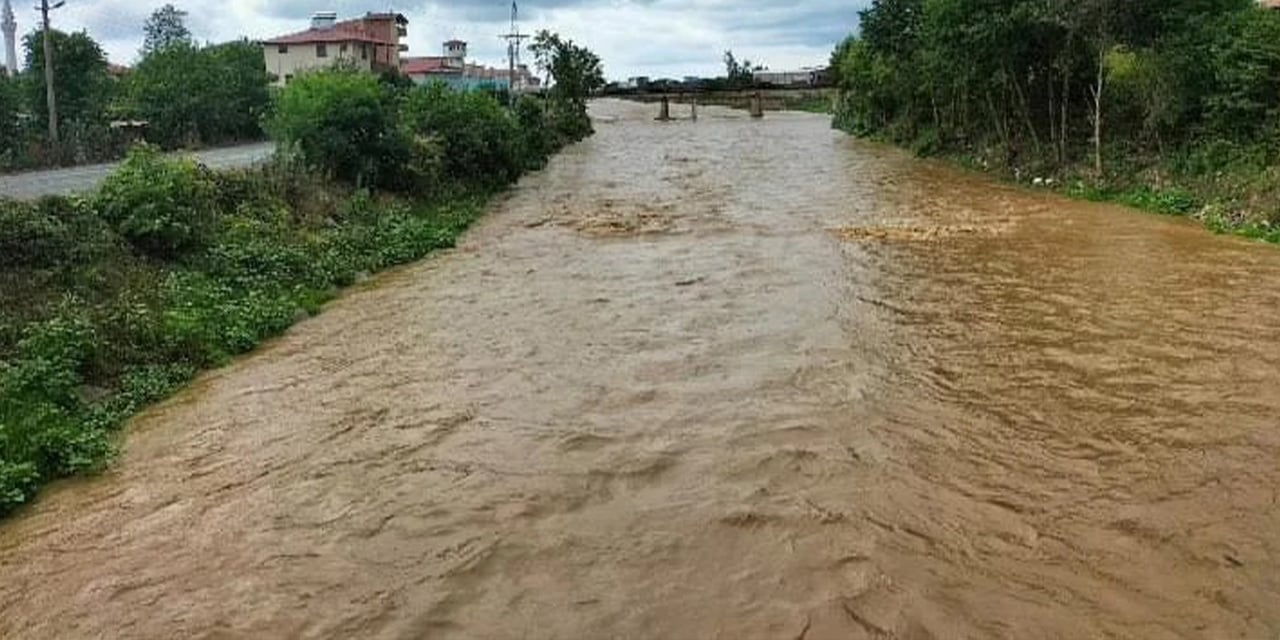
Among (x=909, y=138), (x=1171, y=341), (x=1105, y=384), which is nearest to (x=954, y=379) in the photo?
(x=1105, y=384)

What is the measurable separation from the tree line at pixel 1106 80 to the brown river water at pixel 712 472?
7.12 meters

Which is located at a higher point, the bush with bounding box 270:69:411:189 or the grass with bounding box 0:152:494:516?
the bush with bounding box 270:69:411:189

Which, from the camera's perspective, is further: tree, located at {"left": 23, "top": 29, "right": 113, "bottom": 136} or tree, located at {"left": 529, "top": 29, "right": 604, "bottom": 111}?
tree, located at {"left": 529, "top": 29, "right": 604, "bottom": 111}

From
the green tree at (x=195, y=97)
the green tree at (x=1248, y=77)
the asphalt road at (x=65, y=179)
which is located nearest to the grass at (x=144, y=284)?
the asphalt road at (x=65, y=179)

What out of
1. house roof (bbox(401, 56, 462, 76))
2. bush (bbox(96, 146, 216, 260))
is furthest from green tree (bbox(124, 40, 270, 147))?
house roof (bbox(401, 56, 462, 76))

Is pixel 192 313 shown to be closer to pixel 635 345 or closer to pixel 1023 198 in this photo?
pixel 635 345

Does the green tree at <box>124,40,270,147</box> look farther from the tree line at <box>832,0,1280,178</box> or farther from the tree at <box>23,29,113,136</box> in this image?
the tree line at <box>832,0,1280,178</box>

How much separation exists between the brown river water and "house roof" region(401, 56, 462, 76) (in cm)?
7441

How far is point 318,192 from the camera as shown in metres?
20.2

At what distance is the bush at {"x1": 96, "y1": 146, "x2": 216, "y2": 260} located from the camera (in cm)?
1445

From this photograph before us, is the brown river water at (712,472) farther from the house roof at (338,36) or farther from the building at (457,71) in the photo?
the building at (457,71)

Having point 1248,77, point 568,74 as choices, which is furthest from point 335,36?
point 1248,77

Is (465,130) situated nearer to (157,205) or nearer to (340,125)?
(340,125)

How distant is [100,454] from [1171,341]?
34.6 ft
